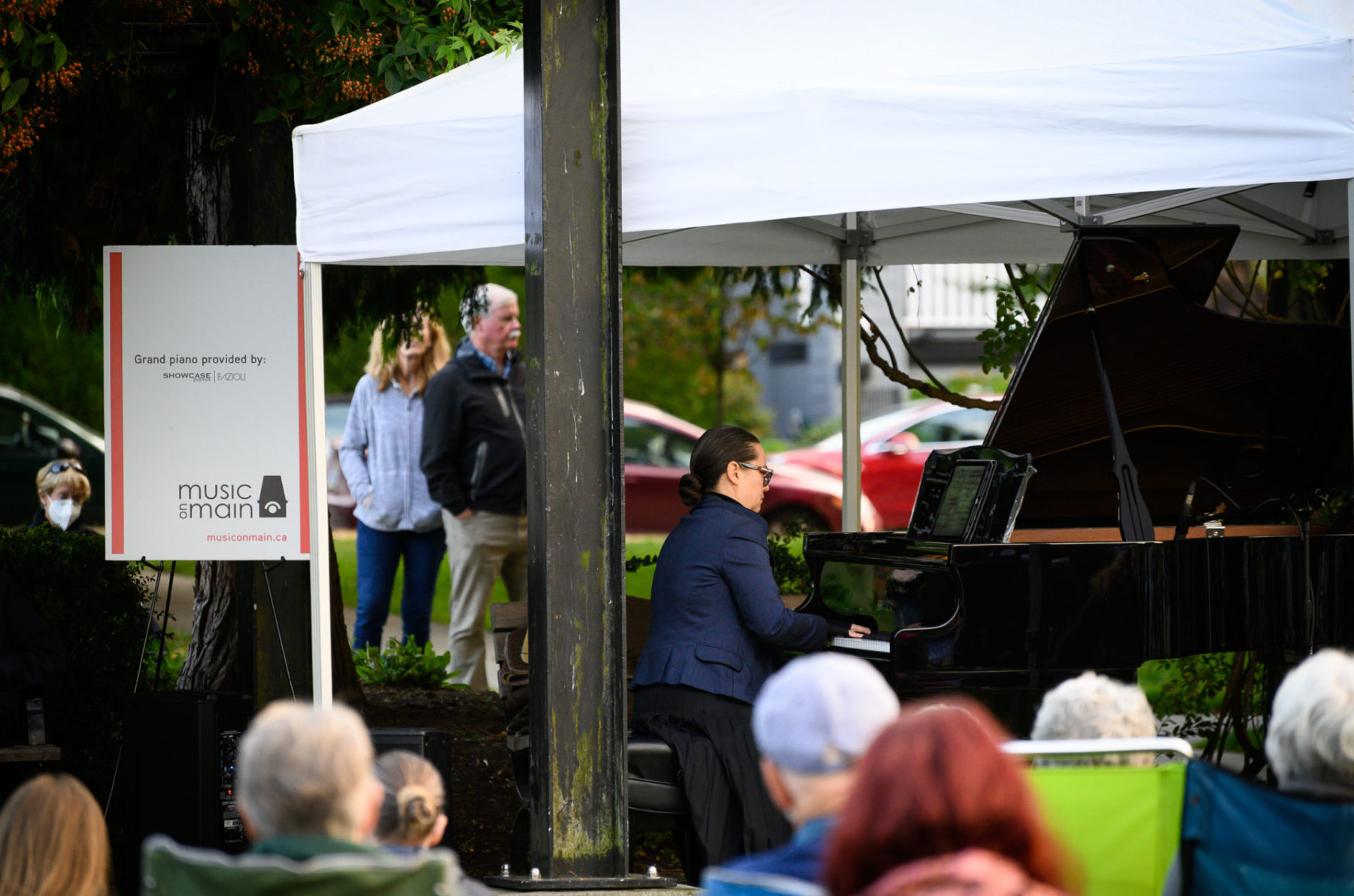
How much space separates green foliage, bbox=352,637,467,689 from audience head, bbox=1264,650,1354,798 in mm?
6342

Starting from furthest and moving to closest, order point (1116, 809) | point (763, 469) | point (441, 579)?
point (441, 579) → point (763, 469) → point (1116, 809)

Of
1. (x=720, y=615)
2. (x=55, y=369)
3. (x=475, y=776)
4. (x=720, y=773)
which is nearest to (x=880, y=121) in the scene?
(x=720, y=615)

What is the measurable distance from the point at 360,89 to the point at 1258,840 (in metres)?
4.11

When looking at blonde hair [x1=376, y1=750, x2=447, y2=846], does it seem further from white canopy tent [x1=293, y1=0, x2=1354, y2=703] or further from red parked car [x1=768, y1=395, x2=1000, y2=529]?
red parked car [x1=768, y1=395, x2=1000, y2=529]

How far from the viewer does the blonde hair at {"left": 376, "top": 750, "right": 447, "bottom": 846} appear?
122 inches

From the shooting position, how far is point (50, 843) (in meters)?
2.50

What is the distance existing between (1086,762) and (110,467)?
12.6 ft

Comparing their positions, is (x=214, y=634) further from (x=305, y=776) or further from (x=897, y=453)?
(x=897, y=453)

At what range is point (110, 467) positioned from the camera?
554 cm

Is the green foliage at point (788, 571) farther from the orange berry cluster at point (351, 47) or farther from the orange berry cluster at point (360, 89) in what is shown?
the orange berry cluster at point (351, 47)

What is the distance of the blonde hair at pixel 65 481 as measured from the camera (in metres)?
7.89

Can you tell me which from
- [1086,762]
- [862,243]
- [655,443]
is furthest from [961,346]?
[1086,762]

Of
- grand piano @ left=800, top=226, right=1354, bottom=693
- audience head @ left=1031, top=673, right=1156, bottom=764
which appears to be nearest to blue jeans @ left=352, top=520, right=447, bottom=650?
grand piano @ left=800, top=226, right=1354, bottom=693

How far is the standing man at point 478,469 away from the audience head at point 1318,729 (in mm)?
6165
